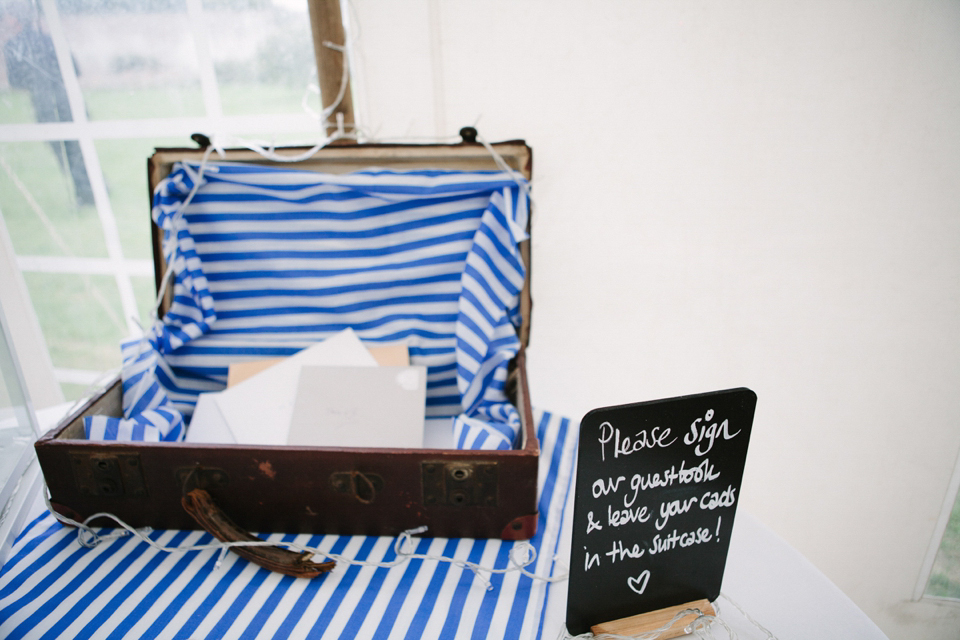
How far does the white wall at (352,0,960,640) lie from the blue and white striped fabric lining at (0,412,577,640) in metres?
0.75

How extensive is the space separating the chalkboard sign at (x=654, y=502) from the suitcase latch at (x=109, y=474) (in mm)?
656

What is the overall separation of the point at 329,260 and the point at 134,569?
631 millimetres

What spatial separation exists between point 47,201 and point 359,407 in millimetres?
1460

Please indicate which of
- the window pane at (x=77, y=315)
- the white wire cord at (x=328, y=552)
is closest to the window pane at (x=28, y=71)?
the window pane at (x=77, y=315)

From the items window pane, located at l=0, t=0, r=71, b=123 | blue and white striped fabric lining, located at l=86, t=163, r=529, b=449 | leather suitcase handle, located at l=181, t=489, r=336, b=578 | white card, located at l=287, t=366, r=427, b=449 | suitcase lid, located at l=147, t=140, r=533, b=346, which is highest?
window pane, located at l=0, t=0, r=71, b=123

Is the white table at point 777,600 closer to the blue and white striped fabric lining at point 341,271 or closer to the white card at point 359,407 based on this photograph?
the white card at point 359,407

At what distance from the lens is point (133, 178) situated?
178 cm

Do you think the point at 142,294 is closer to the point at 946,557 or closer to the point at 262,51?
the point at 262,51

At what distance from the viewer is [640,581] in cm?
63

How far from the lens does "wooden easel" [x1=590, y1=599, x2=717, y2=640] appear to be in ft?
2.04

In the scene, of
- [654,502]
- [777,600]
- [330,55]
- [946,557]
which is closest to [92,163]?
[330,55]

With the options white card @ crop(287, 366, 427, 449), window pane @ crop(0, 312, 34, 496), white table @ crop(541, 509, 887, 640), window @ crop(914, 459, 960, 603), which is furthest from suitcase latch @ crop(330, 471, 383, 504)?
window @ crop(914, 459, 960, 603)

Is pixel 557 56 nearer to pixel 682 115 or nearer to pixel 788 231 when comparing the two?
pixel 682 115

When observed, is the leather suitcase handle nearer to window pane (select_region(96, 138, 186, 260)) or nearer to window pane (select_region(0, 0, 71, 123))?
window pane (select_region(96, 138, 186, 260))
